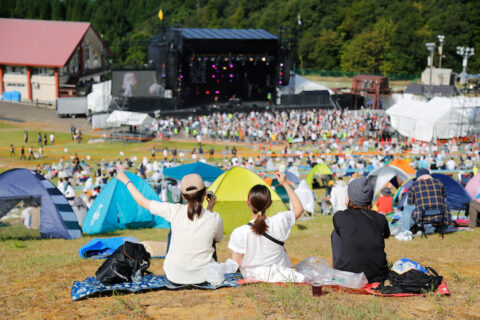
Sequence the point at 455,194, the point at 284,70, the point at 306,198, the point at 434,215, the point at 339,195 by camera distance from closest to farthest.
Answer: the point at 434,215, the point at 455,194, the point at 339,195, the point at 306,198, the point at 284,70

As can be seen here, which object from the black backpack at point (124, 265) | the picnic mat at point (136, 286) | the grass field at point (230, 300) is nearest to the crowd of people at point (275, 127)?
the grass field at point (230, 300)

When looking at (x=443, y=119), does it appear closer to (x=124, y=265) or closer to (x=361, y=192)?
(x=361, y=192)

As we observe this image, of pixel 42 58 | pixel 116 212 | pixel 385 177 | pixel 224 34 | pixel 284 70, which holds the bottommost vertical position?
pixel 116 212

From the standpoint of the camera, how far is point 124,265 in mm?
5676

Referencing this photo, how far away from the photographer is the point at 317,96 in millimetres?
46219

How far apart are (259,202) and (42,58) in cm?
5143

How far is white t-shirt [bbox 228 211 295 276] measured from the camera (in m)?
5.31

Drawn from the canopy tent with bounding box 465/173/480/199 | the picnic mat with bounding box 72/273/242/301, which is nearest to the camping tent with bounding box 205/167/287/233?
the canopy tent with bounding box 465/173/480/199

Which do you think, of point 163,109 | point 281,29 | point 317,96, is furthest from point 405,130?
point 163,109

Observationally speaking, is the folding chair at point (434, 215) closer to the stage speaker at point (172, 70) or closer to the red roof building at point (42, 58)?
the stage speaker at point (172, 70)

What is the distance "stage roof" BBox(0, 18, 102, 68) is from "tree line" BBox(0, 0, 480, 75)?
19.9 ft

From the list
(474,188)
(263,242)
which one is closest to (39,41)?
(474,188)

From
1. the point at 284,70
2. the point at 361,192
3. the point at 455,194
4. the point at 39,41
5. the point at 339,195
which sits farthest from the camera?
the point at 39,41

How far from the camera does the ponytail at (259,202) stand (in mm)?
5047
